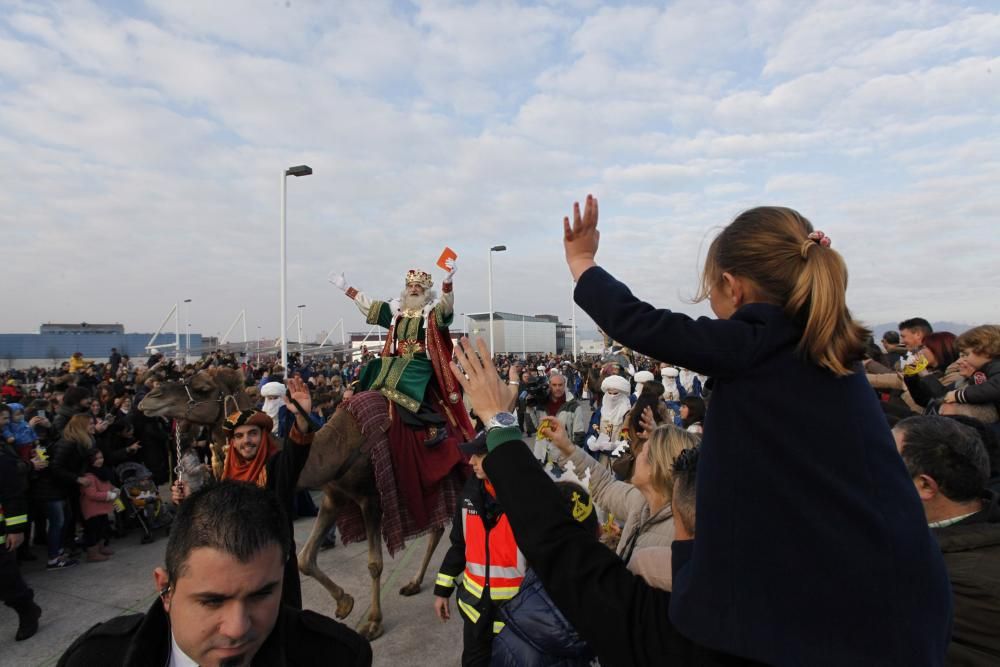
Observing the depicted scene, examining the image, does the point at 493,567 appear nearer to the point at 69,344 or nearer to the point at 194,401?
the point at 194,401

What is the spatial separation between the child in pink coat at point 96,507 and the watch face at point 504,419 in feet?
22.4

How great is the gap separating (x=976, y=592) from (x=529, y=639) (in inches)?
57.9

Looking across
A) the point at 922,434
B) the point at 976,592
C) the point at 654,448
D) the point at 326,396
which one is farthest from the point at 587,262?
the point at 326,396

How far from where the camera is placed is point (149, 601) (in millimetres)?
5258

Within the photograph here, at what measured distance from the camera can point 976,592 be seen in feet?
5.96

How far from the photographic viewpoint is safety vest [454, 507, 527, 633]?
297 cm

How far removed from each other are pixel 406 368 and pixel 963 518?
4235 millimetres

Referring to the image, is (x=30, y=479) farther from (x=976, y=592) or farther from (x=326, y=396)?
(x=976, y=592)

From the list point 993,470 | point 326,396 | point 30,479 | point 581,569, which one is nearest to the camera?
point 581,569

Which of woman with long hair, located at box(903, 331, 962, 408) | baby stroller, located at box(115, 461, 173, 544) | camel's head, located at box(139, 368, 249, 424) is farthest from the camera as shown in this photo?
baby stroller, located at box(115, 461, 173, 544)

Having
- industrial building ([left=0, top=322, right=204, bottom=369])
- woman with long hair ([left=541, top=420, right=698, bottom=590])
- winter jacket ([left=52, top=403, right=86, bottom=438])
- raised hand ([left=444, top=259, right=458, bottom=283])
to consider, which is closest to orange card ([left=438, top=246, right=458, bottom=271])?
raised hand ([left=444, top=259, right=458, bottom=283])

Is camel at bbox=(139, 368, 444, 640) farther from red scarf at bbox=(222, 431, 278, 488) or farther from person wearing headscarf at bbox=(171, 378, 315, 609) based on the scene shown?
red scarf at bbox=(222, 431, 278, 488)

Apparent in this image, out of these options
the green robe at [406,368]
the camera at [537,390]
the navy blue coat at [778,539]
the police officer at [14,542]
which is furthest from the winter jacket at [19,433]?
the navy blue coat at [778,539]

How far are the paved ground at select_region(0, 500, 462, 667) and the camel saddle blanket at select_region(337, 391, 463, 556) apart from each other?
0.57 m
